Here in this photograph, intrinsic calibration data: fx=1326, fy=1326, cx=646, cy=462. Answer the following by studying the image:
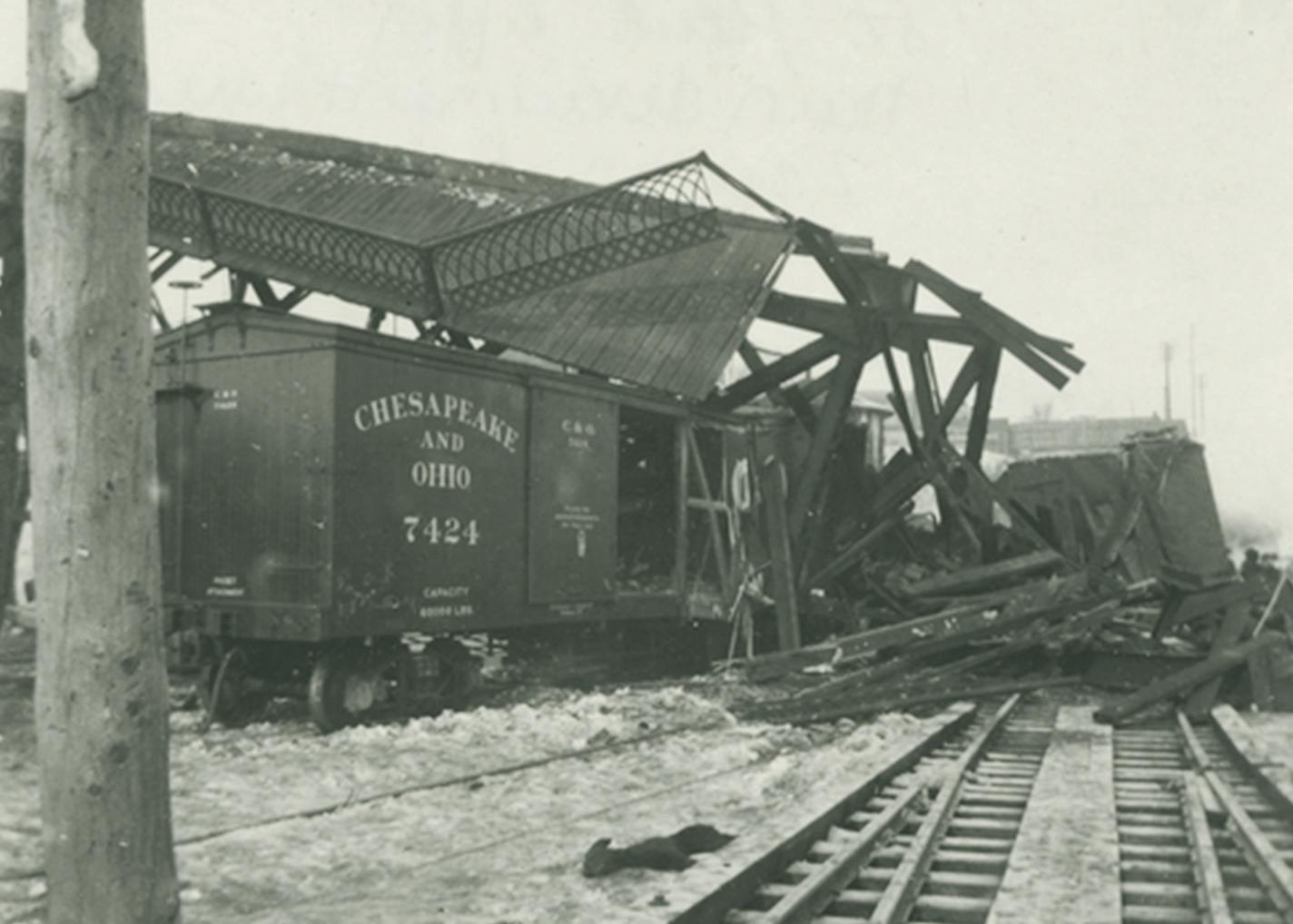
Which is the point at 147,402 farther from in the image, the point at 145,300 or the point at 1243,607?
the point at 1243,607

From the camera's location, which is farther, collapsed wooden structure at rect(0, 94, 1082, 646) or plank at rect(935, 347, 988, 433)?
plank at rect(935, 347, 988, 433)

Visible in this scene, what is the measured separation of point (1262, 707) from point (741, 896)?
757 cm

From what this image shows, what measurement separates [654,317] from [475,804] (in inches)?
338

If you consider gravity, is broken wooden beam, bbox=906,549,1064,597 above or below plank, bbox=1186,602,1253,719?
above

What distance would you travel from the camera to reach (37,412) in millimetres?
3697

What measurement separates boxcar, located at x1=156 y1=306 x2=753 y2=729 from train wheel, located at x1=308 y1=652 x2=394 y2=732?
13 millimetres

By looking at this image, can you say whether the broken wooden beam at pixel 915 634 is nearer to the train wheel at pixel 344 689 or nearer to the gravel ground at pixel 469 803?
the gravel ground at pixel 469 803

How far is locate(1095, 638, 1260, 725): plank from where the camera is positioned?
1016 cm

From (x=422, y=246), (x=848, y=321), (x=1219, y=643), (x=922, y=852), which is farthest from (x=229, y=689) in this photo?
(x=848, y=321)

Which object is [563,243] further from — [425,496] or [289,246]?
[425,496]

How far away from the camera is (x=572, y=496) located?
11648 millimetres

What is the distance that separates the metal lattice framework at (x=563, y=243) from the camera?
12.6 m

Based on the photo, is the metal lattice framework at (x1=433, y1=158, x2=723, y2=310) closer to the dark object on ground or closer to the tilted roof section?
the tilted roof section

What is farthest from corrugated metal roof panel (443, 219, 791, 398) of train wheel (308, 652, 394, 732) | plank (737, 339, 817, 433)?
train wheel (308, 652, 394, 732)
